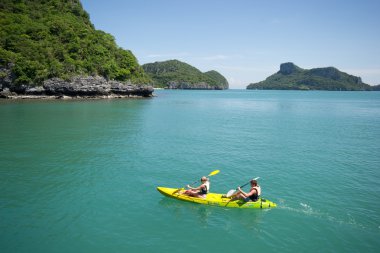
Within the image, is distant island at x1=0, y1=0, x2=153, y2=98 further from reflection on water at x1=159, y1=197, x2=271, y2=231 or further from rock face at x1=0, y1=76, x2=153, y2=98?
reflection on water at x1=159, y1=197, x2=271, y2=231

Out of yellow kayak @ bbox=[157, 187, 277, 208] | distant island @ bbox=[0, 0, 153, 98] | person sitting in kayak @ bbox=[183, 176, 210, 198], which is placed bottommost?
yellow kayak @ bbox=[157, 187, 277, 208]

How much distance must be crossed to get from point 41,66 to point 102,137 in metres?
52.8

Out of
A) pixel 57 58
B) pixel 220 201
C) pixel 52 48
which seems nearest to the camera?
pixel 220 201

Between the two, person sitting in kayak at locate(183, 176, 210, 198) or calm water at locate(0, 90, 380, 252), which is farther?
person sitting in kayak at locate(183, 176, 210, 198)

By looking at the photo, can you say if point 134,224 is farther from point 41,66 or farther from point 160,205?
point 41,66

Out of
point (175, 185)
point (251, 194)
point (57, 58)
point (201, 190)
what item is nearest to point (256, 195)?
point (251, 194)

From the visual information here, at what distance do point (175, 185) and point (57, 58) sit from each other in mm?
74759

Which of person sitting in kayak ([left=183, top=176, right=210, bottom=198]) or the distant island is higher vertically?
the distant island

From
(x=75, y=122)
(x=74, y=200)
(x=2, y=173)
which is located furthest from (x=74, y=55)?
(x=74, y=200)

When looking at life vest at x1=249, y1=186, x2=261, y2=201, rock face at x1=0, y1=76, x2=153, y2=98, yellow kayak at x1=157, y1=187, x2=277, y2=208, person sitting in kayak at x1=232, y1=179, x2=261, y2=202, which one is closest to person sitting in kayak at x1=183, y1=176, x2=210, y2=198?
yellow kayak at x1=157, y1=187, x2=277, y2=208

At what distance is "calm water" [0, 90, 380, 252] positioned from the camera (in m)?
12.2

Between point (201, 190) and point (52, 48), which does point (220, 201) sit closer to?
point (201, 190)

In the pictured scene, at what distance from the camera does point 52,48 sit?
260 feet

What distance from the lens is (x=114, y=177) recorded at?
1939cm
